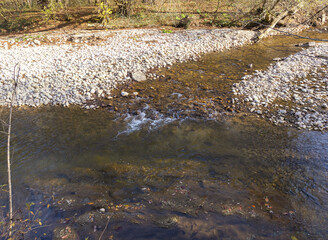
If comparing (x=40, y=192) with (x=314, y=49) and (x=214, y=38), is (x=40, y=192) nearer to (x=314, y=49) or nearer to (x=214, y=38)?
(x=214, y=38)

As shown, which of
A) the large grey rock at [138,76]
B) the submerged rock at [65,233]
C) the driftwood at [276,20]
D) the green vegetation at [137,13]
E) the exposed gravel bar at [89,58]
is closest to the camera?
the submerged rock at [65,233]

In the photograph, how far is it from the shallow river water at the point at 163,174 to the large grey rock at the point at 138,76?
1.49 metres

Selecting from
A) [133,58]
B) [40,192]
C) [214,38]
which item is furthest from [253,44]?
[40,192]

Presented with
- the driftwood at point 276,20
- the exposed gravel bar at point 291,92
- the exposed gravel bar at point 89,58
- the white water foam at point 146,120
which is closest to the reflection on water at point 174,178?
the white water foam at point 146,120

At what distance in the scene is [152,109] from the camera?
7.16 meters

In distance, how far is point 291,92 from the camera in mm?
7578

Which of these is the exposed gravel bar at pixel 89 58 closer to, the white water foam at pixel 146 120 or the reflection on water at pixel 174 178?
the reflection on water at pixel 174 178

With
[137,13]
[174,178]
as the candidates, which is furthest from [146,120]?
[137,13]

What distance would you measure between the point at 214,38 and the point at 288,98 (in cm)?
723

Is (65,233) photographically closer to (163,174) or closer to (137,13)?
(163,174)

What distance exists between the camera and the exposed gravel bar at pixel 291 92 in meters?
6.42

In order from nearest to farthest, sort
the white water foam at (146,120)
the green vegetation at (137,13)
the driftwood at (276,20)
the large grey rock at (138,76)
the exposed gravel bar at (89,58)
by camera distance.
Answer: the white water foam at (146,120), the exposed gravel bar at (89,58), the large grey rock at (138,76), the driftwood at (276,20), the green vegetation at (137,13)

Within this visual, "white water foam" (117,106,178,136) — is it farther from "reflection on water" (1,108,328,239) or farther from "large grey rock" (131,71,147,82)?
"large grey rock" (131,71,147,82)

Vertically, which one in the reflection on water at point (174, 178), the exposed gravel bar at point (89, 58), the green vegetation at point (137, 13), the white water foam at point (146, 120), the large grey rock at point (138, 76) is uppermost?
the green vegetation at point (137, 13)
